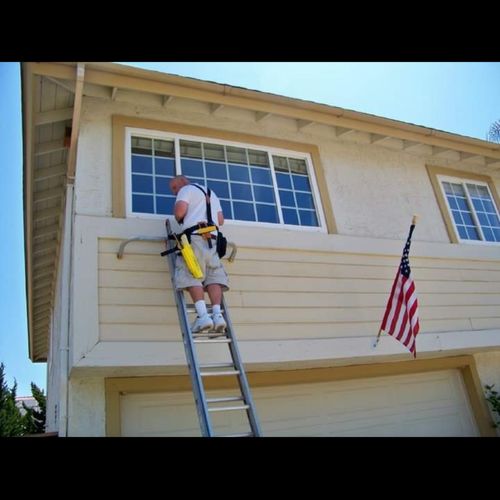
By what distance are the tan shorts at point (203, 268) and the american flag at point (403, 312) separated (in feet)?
7.11

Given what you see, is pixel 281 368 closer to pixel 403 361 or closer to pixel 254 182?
pixel 403 361

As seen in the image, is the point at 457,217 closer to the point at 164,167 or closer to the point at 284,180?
the point at 284,180

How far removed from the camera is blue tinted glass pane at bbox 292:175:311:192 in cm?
636

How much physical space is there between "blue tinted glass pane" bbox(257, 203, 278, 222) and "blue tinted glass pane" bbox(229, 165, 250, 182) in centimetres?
41

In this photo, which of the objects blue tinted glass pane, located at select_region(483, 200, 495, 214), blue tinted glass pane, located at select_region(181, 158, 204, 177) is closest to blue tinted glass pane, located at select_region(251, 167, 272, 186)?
blue tinted glass pane, located at select_region(181, 158, 204, 177)

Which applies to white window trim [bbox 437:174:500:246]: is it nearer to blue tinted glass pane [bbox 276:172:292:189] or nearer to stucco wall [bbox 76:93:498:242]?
stucco wall [bbox 76:93:498:242]

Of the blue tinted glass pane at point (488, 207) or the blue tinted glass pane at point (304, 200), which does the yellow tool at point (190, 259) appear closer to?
the blue tinted glass pane at point (304, 200)

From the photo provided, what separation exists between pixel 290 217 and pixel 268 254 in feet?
2.67

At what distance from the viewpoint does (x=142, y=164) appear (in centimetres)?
544

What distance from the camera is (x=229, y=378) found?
502cm
